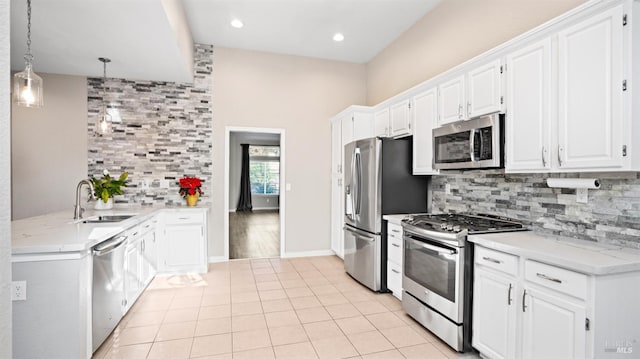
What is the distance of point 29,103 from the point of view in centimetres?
227

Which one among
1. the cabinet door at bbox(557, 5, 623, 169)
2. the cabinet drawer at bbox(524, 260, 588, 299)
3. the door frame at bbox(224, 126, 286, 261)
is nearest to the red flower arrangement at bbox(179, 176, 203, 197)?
the door frame at bbox(224, 126, 286, 261)

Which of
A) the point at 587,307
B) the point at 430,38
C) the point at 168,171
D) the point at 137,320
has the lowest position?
the point at 137,320

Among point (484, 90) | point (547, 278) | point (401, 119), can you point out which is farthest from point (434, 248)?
point (401, 119)

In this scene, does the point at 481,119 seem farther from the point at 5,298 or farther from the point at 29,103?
the point at 29,103

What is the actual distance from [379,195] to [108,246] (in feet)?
8.68

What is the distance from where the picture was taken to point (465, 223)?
8.93 feet

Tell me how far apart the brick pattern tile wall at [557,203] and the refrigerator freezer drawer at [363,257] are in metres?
0.98

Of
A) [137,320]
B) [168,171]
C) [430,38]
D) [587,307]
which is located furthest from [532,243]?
[168,171]

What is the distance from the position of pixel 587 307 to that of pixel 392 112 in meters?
2.88

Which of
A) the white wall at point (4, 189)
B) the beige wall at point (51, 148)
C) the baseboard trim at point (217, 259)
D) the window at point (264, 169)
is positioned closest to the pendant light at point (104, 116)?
the beige wall at point (51, 148)

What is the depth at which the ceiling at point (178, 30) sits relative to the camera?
2.82 metres

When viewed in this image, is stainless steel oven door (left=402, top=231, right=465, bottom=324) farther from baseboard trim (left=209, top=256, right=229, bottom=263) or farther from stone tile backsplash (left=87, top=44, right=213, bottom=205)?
stone tile backsplash (left=87, top=44, right=213, bottom=205)

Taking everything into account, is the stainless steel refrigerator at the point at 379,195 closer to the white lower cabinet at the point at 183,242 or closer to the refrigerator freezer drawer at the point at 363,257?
the refrigerator freezer drawer at the point at 363,257

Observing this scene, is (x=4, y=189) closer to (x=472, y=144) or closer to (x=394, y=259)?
(x=472, y=144)
